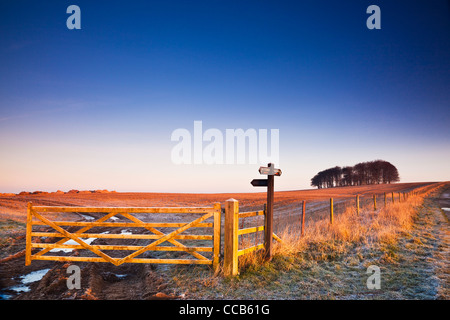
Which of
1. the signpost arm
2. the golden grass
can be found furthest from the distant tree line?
the signpost arm

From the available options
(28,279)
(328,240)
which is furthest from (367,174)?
(28,279)

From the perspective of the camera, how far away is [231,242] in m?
7.13

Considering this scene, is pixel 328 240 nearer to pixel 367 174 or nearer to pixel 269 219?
pixel 269 219

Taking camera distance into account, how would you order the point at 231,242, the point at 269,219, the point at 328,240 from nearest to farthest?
the point at 231,242 < the point at 269,219 < the point at 328,240

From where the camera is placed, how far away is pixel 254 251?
8.16 m

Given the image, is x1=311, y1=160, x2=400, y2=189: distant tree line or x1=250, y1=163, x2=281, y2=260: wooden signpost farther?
x1=311, y1=160, x2=400, y2=189: distant tree line

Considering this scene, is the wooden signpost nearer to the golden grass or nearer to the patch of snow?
the golden grass

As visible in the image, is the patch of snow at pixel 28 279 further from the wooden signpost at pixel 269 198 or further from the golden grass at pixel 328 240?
the wooden signpost at pixel 269 198

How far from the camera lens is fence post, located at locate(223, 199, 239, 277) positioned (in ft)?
23.3

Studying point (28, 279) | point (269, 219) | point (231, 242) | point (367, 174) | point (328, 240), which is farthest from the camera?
point (367, 174)

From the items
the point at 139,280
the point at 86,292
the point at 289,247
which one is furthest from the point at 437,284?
the point at 86,292

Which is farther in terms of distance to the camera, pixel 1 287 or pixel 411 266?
pixel 411 266
